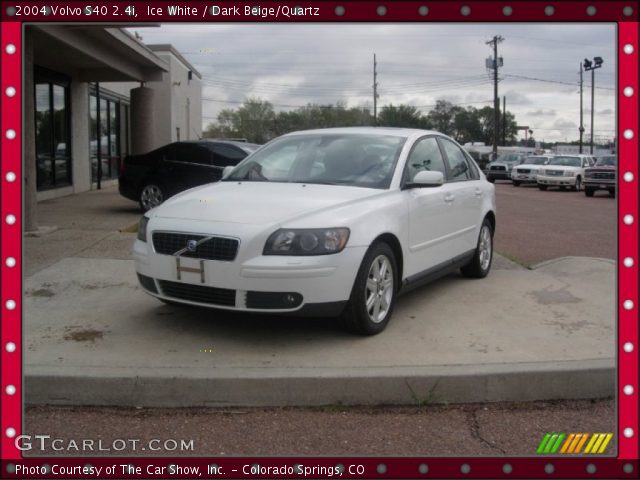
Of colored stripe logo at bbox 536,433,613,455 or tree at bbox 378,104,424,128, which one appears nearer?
colored stripe logo at bbox 536,433,613,455

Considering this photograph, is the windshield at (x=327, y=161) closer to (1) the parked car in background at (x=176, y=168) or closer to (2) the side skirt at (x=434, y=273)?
(2) the side skirt at (x=434, y=273)

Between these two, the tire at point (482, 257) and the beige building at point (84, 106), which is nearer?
the tire at point (482, 257)

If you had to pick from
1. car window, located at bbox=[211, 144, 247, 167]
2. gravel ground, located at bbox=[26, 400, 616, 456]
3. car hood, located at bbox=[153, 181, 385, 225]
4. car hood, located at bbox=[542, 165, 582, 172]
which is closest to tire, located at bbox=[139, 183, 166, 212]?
car window, located at bbox=[211, 144, 247, 167]

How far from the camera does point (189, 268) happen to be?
4582mm

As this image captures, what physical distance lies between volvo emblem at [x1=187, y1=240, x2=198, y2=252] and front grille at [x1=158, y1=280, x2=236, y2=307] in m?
0.25

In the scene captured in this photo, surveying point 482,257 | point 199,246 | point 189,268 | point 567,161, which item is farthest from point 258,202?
point 567,161

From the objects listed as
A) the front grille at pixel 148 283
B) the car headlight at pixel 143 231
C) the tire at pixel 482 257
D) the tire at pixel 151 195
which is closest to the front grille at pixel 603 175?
the tire at pixel 151 195

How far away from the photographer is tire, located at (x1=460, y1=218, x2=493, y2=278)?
7.08 meters

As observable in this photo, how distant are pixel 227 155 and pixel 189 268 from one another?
785cm

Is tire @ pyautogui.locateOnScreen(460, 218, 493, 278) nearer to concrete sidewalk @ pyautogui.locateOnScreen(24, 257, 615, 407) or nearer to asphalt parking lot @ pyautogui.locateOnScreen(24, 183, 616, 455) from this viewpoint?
concrete sidewalk @ pyautogui.locateOnScreen(24, 257, 615, 407)

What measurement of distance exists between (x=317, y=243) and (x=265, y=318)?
1160mm

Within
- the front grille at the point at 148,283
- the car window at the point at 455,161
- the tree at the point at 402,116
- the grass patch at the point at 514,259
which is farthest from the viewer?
the tree at the point at 402,116

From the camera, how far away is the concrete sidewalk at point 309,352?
4.04 meters

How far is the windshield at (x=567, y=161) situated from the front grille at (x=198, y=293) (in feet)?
94.1
